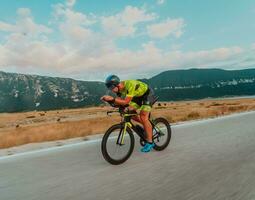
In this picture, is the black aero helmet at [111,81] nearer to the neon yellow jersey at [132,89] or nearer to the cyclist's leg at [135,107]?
the neon yellow jersey at [132,89]

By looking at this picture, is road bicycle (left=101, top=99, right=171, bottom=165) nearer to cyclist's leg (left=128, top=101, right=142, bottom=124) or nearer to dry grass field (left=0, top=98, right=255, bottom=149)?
cyclist's leg (left=128, top=101, right=142, bottom=124)

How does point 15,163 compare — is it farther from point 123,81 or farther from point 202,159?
point 202,159

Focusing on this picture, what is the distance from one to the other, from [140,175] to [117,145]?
1.44 meters

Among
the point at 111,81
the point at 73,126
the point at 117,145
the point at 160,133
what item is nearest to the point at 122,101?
the point at 111,81

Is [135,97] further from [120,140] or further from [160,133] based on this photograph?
[160,133]

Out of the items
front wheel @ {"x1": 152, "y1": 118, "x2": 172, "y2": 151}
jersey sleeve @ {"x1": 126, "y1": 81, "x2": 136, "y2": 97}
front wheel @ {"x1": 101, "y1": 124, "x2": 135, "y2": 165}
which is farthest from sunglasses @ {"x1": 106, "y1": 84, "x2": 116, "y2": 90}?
front wheel @ {"x1": 152, "y1": 118, "x2": 172, "y2": 151}

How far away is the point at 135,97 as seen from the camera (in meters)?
7.74

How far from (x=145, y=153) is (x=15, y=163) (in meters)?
2.69

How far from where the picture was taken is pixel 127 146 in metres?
7.21

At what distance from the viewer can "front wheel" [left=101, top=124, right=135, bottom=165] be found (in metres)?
6.79

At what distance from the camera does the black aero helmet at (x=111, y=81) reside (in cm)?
688

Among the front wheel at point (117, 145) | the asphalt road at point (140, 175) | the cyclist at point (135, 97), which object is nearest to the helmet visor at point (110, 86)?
the cyclist at point (135, 97)

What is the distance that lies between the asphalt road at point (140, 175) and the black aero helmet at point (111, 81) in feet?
4.79

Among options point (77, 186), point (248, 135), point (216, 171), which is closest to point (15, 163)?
point (77, 186)
